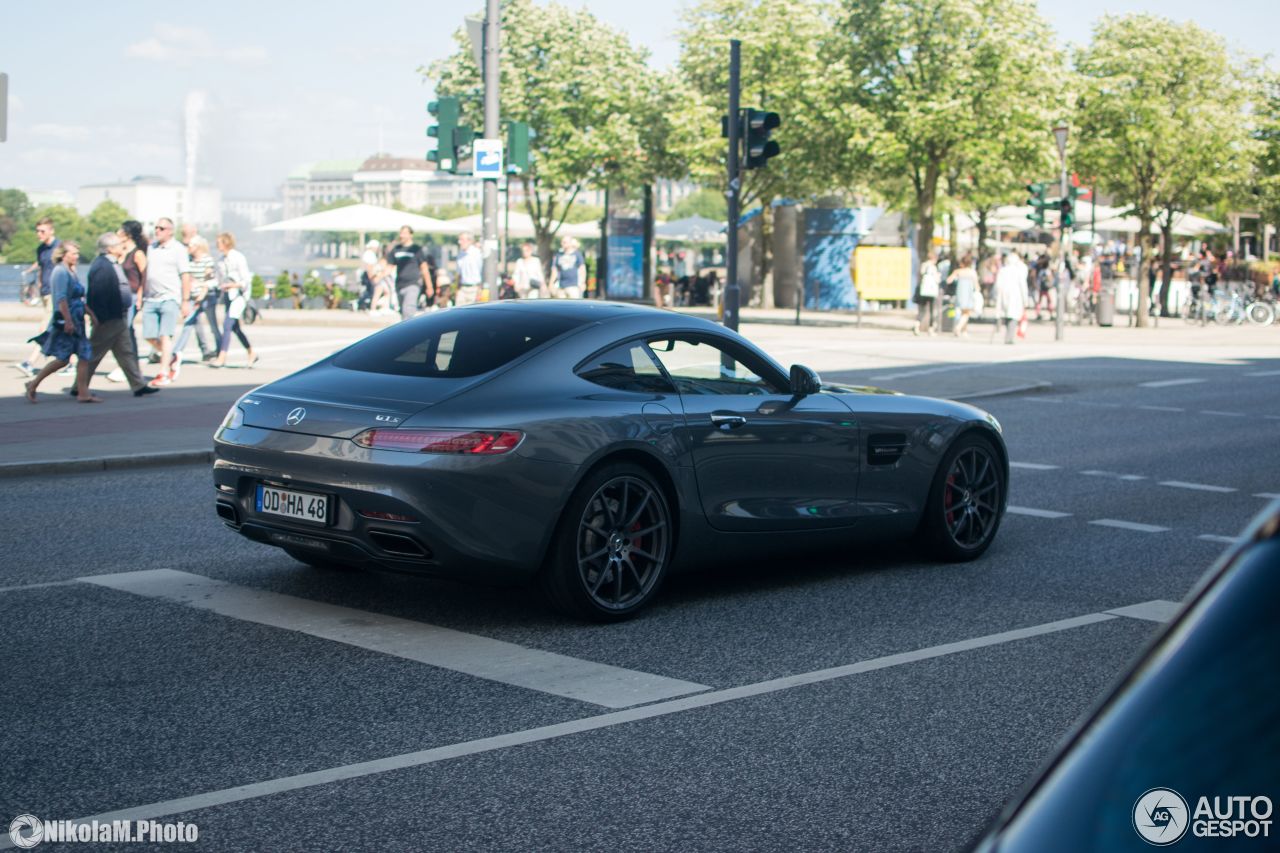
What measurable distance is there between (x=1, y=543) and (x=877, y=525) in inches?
183

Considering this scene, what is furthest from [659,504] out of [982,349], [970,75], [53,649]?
[970,75]

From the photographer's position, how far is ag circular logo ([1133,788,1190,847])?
4.76ft

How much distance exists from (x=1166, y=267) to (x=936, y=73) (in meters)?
12.7

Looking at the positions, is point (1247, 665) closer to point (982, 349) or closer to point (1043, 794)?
point (1043, 794)

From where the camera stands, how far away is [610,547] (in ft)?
21.6

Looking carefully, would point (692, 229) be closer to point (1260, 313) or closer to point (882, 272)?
point (1260, 313)

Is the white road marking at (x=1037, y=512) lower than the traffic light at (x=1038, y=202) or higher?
lower

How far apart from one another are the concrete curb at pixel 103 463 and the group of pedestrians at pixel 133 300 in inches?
126

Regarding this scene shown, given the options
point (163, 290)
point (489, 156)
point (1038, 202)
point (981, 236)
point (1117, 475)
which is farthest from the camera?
point (981, 236)

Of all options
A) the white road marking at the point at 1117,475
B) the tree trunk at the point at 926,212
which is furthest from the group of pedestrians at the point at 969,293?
the white road marking at the point at 1117,475

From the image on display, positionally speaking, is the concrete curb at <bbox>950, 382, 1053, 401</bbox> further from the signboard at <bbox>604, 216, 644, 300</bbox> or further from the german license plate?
the signboard at <bbox>604, 216, 644, 300</bbox>

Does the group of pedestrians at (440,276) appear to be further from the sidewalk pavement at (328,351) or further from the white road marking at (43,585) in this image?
the white road marking at (43,585)

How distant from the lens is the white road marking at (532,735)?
166 inches

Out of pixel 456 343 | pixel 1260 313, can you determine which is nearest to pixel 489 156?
pixel 456 343
